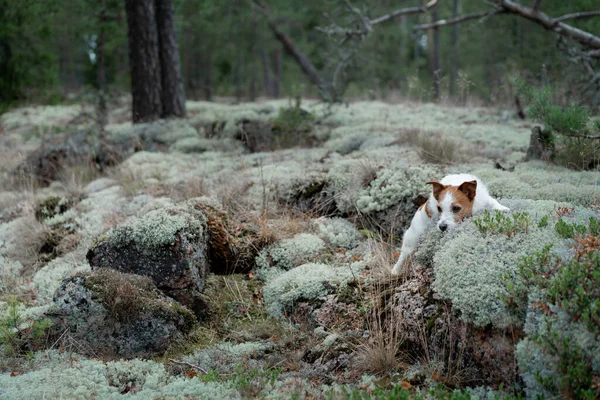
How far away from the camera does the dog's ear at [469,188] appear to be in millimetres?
4273

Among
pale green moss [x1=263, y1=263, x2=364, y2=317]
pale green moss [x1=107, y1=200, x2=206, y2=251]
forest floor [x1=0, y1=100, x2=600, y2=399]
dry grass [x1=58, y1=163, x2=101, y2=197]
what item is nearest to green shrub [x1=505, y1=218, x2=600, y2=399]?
forest floor [x1=0, y1=100, x2=600, y2=399]

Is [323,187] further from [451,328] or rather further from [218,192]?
[451,328]

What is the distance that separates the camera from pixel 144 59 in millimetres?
11367

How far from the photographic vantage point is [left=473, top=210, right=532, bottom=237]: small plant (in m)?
3.86

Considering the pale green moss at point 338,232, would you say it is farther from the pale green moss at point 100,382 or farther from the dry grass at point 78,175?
the dry grass at point 78,175

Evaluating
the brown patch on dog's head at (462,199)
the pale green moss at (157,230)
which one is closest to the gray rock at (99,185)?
the pale green moss at (157,230)

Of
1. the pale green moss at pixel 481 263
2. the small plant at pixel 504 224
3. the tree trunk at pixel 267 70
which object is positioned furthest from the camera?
the tree trunk at pixel 267 70

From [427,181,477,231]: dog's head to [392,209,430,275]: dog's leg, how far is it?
26 cm

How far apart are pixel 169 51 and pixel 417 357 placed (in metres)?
9.88

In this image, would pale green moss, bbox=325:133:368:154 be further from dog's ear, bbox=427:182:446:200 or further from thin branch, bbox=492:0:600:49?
dog's ear, bbox=427:182:446:200

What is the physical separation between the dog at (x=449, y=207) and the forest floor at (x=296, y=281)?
0.15m

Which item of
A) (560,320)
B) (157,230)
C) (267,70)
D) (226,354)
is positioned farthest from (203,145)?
(267,70)

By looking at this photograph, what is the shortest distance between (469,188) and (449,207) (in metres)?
0.23

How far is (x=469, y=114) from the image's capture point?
11242 millimetres
